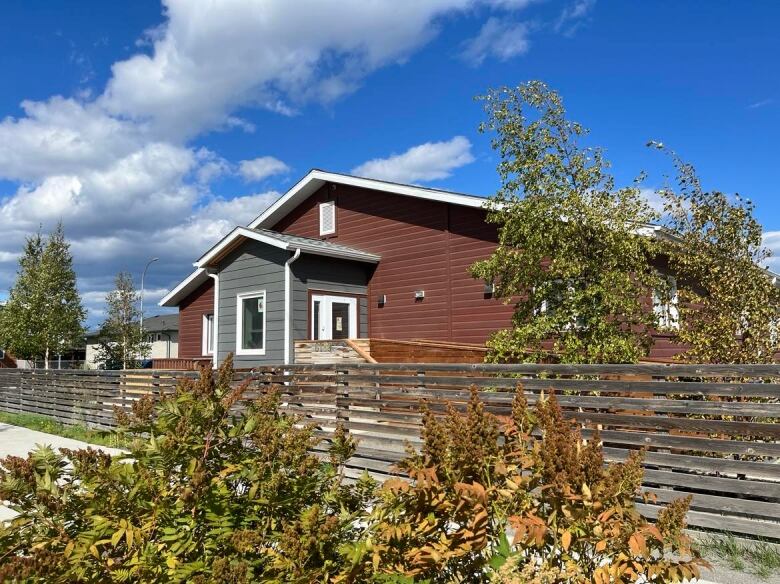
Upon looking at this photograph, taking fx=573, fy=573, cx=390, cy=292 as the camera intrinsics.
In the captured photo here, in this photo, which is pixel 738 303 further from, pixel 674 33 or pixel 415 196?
pixel 415 196

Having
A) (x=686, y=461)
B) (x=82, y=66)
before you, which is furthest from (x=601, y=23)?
(x=82, y=66)

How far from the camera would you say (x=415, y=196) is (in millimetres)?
14812

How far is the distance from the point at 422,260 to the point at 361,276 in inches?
79.4

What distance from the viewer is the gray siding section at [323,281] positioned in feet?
47.6

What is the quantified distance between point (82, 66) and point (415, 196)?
26.9 ft

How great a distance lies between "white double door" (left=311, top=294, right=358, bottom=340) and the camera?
49.2ft

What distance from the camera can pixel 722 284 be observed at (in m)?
6.37

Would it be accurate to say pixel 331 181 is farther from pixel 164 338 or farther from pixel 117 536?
pixel 164 338

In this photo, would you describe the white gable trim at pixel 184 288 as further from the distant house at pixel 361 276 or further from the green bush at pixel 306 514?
the green bush at pixel 306 514

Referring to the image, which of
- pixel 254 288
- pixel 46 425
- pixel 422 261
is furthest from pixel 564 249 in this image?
pixel 46 425

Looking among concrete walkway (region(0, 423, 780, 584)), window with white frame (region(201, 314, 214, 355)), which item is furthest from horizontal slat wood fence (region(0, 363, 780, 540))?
window with white frame (region(201, 314, 214, 355))

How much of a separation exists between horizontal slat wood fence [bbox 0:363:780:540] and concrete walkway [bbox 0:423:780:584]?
0.59 m

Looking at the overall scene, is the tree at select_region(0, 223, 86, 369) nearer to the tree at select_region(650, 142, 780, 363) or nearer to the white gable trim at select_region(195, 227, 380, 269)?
the white gable trim at select_region(195, 227, 380, 269)

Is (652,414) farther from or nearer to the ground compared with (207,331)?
nearer to the ground
